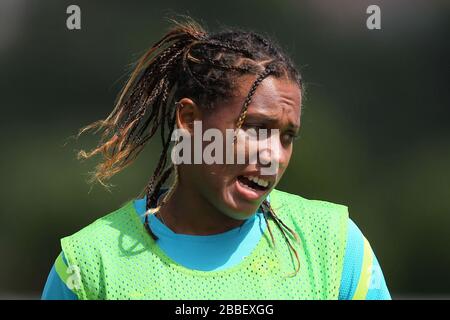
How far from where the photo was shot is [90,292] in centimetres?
253

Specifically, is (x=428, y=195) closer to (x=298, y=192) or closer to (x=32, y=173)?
(x=298, y=192)

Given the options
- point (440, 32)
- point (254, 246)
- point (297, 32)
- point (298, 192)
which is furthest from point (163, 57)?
point (440, 32)

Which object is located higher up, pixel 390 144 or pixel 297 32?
pixel 297 32

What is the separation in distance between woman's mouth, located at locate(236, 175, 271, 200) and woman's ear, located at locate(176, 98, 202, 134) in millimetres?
212

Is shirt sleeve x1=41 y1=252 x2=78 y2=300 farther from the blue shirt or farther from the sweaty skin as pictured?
the sweaty skin

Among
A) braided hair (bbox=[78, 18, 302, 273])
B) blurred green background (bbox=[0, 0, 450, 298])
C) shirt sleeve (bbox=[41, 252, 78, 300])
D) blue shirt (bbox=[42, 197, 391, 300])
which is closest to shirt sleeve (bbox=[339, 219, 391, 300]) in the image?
blue shirt (bbox=[42, 197, 391, 300])

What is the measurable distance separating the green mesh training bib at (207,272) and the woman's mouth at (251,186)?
14cm

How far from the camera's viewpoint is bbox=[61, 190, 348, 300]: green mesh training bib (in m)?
2.52

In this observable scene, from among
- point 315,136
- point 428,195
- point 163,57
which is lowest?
point 428,195

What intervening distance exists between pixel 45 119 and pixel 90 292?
416cm

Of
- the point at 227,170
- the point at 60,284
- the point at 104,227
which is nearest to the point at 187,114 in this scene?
the point at 227,170

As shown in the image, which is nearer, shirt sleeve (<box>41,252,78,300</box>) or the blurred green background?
shirt sleeve (<box>41,252,78,300</box>)

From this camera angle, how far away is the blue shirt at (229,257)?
2.56 metres

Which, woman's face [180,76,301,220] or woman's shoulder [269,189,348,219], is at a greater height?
woman's face [180,76,301,220]
